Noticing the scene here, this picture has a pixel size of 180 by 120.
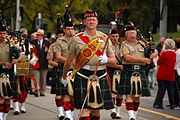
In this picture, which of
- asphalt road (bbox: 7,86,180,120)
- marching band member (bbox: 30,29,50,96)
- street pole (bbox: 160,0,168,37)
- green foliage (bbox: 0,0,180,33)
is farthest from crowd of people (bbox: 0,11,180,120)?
green foliage (bbox: 0,0,180,33)

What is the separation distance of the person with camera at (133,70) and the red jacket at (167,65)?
3.28m

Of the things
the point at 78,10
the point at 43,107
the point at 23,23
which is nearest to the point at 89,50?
the point at 43,107

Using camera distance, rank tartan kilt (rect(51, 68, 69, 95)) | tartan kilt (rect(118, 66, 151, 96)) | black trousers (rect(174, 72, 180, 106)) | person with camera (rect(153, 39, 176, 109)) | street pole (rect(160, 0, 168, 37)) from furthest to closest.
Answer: street pole (rect(160, 0, 168, 37)) → black trousers (rect(174, 72, 180, 106)) → person with camera (rect(153, 39, 176, 109)) → tartan kilt (rect(51, 68, 69, 95)) → tartan kilt (rect(118, 66, 151, 96))

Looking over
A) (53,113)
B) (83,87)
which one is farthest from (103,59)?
(53,113)

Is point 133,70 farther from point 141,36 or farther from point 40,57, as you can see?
point 40,57

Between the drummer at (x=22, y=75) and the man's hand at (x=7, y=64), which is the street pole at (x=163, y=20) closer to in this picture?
the drummer at (x=22, y=75)

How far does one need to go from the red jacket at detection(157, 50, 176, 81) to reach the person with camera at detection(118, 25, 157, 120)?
3.28 metres

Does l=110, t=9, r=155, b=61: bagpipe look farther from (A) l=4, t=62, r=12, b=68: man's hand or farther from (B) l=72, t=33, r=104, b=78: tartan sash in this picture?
(B) l=72, t=33, r=104, b=78: tartan sash

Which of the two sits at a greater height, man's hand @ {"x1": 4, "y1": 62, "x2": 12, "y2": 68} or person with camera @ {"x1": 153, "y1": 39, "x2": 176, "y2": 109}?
man's hand @ {"x1": 4, "y1": 62, "x2": 12, "y2": 68}

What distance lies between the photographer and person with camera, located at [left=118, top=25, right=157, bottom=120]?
36.2 ft

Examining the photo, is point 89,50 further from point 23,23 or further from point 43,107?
point 23,23

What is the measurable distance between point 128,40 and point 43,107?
3635 mm

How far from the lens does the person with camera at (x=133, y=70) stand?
11.0 metres

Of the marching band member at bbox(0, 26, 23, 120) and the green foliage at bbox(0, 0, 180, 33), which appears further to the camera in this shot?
the green foliage at bbox(0, 0, 180, 33)
